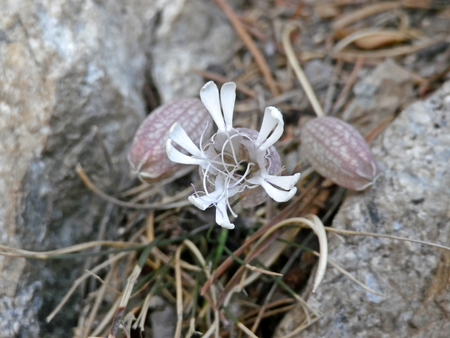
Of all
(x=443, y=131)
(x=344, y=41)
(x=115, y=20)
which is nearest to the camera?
(x=443, y=131)

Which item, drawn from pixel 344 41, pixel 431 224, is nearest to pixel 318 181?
pixel 431 224

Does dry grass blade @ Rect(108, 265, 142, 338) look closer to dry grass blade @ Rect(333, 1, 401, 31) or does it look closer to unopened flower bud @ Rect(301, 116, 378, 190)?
unopened flower bud @ Rect(301, 116, 378, 190)

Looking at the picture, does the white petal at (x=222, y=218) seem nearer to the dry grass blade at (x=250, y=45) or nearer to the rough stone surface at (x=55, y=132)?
the rough stone surface at (x=55, y=132)

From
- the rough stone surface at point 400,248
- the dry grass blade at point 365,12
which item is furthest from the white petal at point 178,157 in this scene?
the dry grass blade at point 365,12

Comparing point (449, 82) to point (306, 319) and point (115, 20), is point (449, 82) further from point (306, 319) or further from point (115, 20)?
point (115, 20)

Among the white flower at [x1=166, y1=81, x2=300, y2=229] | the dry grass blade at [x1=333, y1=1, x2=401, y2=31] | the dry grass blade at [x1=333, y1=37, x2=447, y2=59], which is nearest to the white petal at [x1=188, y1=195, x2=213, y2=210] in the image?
the white flower at [x1=166, y1=81, x2=300, y2=229]

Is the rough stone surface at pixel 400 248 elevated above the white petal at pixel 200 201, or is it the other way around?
the white petal at pixel 200 201
